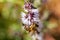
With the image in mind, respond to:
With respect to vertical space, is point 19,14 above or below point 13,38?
above

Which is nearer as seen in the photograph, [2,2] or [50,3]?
[2,2]

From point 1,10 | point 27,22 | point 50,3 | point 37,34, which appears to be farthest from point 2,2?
point 50,3

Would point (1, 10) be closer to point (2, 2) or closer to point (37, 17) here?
point (2, 2)

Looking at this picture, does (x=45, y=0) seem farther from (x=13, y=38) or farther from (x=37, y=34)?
(x=13, y=38)

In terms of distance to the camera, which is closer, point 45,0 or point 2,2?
point 2,2

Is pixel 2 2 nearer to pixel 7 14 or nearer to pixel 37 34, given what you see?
pixel 7 14

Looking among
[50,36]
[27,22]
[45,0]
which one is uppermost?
[45,0]

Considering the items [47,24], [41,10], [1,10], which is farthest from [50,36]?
[1,10]

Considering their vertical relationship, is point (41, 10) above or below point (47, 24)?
above

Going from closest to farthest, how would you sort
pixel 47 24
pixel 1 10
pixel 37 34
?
pixel 1 10, pixel 37 34, pixel 47 24

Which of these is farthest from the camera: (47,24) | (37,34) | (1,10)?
(47,24)
